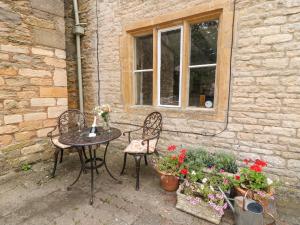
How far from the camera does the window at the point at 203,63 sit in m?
2.51

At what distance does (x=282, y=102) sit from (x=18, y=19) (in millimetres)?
3737

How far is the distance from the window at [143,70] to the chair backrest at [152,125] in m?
0.40

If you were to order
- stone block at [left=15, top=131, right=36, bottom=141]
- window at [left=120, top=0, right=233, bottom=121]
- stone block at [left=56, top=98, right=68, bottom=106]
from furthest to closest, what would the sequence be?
1. stone block at [left=56, top=98, right=68, bottom=106]
2. stone block at [left=15, top=131, right=36, bottom=141]
3. window at [left=120, top=0, right=233, bottom=121]

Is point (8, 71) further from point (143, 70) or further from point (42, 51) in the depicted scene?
point (143, 70)

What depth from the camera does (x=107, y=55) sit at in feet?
11.1

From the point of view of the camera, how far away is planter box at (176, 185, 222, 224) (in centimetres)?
165

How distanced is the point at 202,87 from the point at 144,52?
1.28 metres

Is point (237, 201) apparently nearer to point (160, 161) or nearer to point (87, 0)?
point (160, 161)

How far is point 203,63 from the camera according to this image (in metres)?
2.59

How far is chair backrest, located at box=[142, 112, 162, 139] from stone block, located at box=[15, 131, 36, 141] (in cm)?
181

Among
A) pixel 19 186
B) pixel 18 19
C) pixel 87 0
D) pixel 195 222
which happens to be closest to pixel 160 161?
pixel 195 222

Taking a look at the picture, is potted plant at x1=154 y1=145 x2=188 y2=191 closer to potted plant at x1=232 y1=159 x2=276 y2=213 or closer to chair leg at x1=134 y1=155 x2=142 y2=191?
chair leg at x1=134 y1=155 x2=142 y2=191

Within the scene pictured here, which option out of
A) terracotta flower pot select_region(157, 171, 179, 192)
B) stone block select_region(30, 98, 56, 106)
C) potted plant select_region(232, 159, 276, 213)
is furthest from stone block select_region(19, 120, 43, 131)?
potted plant select_region(232, 159, 276, 213)

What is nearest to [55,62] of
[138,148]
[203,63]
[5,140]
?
[5,140]
